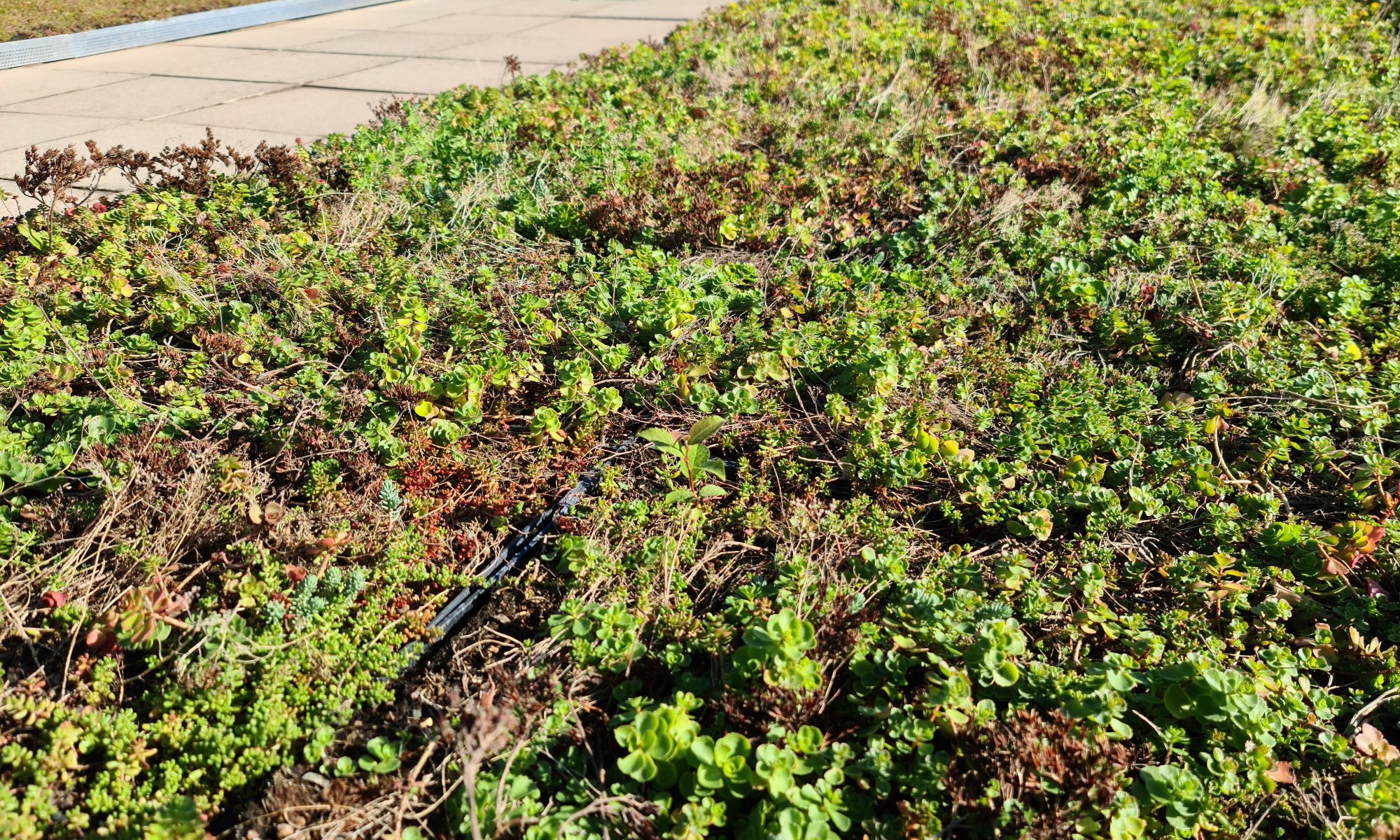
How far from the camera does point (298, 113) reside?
246 inches

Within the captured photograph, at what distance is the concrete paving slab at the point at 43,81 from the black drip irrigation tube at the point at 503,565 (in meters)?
5.66

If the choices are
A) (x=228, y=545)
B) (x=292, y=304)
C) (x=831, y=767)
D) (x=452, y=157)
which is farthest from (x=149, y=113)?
(x=831, y=767)

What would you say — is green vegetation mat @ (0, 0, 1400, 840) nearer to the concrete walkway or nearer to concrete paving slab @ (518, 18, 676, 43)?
the concrete walkway

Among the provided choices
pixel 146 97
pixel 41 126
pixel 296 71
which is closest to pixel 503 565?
pixel 41 126

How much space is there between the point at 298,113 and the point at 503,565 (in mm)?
4780

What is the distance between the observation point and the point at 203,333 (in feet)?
11.6

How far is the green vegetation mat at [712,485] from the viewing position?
7.22ft

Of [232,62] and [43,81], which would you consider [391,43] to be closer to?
[232,62]

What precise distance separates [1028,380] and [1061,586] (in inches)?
42.9

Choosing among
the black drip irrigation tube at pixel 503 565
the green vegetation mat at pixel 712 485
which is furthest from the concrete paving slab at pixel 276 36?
the black drip irrigation tube at pixel 503 565

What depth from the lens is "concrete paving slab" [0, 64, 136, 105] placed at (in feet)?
20.5

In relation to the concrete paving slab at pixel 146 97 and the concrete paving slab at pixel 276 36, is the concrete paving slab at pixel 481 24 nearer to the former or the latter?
the concrete paving slab at pixel 276 36

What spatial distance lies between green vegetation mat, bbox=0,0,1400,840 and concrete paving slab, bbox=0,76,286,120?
199 centimetres

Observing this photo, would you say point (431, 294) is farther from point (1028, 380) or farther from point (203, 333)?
point (1028, 380)
